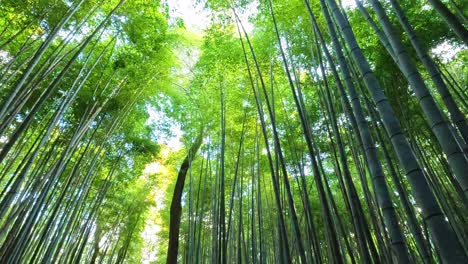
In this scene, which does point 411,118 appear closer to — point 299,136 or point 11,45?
point 299,136

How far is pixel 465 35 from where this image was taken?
173cm

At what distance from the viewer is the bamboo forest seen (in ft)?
6.79

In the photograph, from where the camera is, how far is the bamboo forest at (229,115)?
81.4 inches

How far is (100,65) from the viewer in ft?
18.6

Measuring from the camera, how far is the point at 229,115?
21.2 ft

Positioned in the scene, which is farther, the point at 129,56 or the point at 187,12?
the point at 187,12

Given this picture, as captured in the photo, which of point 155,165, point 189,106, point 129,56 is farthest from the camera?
point 155,165

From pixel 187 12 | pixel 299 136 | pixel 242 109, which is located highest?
pixel 187 12

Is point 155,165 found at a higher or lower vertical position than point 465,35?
higher

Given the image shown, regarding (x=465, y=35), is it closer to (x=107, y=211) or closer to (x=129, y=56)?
(x=129, y=56)

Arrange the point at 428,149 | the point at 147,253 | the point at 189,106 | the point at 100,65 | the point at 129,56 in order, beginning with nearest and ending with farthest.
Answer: the point at 129,56
the point at 100,65
the point at 428,149
the point at 189,106
the point at 147,253

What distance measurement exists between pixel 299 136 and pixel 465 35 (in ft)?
16.0

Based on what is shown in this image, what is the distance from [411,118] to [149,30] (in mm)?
4665

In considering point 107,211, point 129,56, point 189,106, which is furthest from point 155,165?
point 129,56
